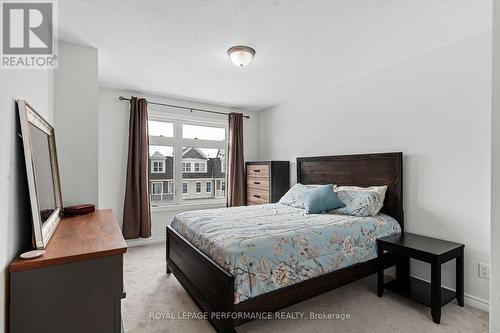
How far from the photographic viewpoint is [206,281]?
200cm

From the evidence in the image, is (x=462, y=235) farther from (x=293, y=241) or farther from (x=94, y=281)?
(x=94, y=281)

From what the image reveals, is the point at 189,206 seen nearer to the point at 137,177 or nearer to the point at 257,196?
the point at 137,177

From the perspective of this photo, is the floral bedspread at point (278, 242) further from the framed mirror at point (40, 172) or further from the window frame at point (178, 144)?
the window frame at point (178, 144)

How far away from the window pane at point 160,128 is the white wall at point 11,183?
2.84m

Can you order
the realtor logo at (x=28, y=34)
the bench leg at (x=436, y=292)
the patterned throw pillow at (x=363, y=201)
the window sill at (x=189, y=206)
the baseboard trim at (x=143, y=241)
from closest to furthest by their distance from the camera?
the realtor logo at (x=28, y=34) < the bench leg at (x=436, y=292) < the patterned throw pillow at (x=363, y=201) < the baseboard trim at (x=143, y=241) < the window sill at (x=189, y=206)

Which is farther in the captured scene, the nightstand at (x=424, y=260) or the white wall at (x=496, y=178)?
the nightstand at (x=424, y=260)

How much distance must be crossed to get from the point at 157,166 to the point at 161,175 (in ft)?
0.57

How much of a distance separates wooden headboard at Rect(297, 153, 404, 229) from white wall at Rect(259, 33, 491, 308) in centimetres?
10

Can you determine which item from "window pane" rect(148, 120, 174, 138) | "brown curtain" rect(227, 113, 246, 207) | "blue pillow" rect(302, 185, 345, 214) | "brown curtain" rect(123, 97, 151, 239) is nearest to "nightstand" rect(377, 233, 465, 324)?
"blue pillow" rect(302, 185, 345, 214)

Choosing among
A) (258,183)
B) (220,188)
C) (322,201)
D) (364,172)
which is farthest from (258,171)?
(364,172)

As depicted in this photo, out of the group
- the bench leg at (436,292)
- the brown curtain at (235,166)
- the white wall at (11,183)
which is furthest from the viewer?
the brown curtain at (235,166)

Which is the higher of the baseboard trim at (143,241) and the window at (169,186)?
the window at (169,186)

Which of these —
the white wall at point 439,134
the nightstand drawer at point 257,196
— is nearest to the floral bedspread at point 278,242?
the white wall at point 439,134

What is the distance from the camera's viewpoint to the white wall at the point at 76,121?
93.8 inches
